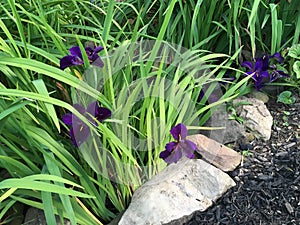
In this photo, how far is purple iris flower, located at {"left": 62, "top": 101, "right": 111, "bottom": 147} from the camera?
1.41 metres

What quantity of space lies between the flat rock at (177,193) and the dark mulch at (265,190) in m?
0.04

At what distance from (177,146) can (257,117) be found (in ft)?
1.64

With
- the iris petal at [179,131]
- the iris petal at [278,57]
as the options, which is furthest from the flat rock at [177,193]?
the iris petal at [278,57]

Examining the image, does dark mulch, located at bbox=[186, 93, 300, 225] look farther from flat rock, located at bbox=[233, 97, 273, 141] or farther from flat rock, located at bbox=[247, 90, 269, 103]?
flat rock, located at bbox=[247, 90, 269, 103]

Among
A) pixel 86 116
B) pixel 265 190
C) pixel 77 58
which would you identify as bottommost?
pixel 265 190

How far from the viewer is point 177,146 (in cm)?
151

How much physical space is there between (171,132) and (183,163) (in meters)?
0.20

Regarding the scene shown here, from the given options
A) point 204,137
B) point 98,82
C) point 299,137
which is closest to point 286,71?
point 299,137

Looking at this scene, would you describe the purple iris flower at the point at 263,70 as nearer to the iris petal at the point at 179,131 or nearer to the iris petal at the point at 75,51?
the iris petal at the point at 179,131

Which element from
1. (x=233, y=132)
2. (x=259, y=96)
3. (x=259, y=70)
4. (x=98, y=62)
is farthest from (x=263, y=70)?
(x=98, y=62)

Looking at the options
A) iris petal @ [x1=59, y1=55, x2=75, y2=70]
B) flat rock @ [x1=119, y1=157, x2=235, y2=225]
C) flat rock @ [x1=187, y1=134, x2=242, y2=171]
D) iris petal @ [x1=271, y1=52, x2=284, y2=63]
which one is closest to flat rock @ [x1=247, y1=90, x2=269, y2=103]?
iris petal @ [x1=271, y1=52, x2=284, y2=63]

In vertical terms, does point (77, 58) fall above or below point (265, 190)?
above

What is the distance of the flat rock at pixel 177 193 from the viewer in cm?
150

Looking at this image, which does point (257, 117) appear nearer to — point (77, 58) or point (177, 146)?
point (177, 146)
